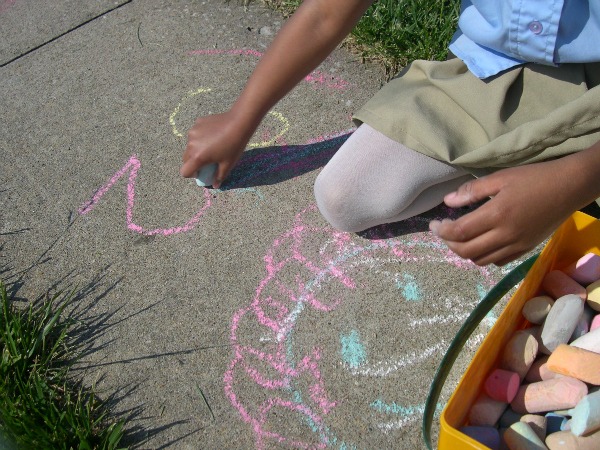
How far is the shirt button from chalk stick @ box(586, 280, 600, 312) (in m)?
0.52

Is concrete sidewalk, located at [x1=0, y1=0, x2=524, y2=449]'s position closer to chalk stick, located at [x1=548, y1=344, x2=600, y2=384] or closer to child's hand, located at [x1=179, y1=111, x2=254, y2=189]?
child's hand, located at [x1=179, y1=111, x2=254, y2=189]

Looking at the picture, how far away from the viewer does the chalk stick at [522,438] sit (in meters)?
1.12

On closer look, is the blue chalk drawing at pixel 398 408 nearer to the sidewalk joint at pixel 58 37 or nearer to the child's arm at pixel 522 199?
the child's arm at pixel 522 199

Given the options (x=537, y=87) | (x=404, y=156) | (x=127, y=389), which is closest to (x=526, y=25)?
(x=537, y=87)

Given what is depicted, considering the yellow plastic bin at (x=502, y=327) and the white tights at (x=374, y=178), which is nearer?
the yellow plastic bin at (x=502, y=327)

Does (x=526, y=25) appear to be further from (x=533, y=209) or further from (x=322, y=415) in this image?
(x=322, y=415)

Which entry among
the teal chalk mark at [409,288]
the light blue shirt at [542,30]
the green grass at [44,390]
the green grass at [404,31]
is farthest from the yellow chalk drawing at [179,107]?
the light blue shirt at [542,30]

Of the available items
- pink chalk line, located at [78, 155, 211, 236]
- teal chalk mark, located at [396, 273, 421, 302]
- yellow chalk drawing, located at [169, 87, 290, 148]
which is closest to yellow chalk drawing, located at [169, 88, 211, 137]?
yellow chalk drawing, located at [169, 87, 290, 148]

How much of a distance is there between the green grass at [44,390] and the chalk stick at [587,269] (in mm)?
968

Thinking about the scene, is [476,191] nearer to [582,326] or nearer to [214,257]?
[582,326]

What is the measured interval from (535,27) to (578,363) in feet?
2.24

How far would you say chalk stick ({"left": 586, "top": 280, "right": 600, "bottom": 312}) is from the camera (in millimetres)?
1329

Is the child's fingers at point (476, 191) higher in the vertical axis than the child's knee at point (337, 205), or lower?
higher

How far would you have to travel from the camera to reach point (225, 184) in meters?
1.85
